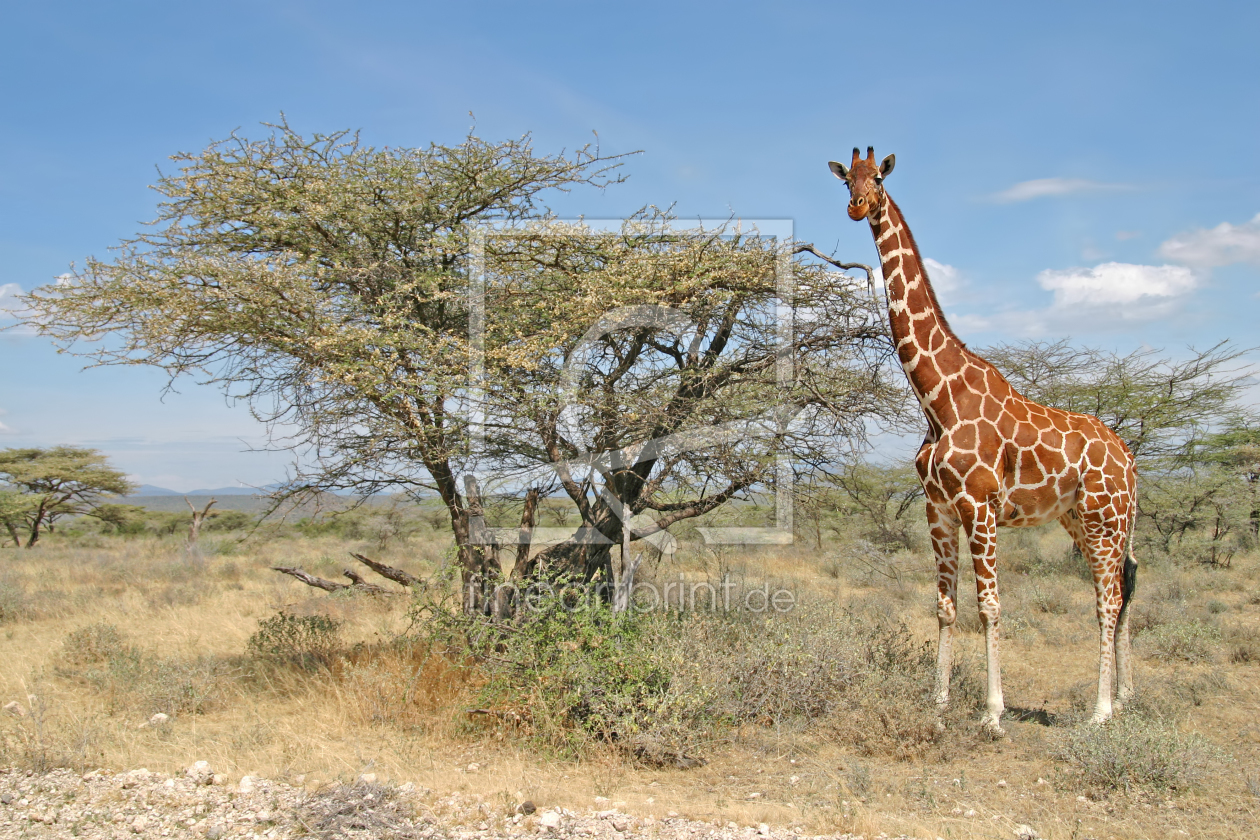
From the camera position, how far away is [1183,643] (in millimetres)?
8914

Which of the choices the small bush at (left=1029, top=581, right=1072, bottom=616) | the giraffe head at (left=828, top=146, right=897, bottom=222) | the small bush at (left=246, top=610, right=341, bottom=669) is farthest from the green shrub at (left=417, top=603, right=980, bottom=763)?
the small bush at (left=1029, top=581, right=1072, bottom=616)

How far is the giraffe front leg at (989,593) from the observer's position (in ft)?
20.1

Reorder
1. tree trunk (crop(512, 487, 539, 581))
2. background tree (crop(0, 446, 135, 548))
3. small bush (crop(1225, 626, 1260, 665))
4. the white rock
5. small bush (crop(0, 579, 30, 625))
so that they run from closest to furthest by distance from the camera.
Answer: the white rock < tree trunk (crop(512, 487, 539, 581)) < small bush (crop(1225, 626, 1260, 665)) < small bush (crop(0, 579, 30, 625)) < background tree (crop(0, 446, 135, 548))

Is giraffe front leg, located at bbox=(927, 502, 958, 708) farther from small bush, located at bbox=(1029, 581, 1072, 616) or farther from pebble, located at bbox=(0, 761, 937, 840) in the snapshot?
small bush, located at bbox=(1029, 581, 1072, 616)

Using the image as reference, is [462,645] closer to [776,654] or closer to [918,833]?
[776,654]

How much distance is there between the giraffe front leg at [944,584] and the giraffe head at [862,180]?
2432 millimetres

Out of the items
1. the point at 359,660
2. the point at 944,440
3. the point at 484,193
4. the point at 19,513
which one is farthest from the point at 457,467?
the point at 19,513

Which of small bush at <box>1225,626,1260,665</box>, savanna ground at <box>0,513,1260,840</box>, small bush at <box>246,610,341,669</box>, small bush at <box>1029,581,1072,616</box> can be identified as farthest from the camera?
small bush at <box>1029,581,1072,616</box>

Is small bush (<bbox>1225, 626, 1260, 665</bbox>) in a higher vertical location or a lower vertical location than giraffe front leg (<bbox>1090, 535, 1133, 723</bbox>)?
lower

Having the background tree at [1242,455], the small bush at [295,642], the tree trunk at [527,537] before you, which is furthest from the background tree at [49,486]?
the background tree at [1242,455]

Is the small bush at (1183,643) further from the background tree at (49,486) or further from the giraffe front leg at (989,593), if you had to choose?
the background tree at (49,486)

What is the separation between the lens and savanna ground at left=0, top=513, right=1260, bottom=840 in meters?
5.01

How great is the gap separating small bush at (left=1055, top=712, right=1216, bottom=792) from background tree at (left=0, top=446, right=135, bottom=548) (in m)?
26.4

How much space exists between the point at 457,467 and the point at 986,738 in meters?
4.87
